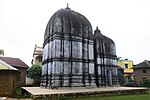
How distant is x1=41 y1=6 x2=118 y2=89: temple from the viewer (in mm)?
17625

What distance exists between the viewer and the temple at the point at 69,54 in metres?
17.6

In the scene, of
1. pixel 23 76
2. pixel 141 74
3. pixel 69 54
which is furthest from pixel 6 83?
pixel 141 74

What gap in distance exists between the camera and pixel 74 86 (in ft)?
57.5

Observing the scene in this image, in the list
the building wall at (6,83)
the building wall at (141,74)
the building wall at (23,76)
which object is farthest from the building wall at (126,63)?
the building wall at (6,83)

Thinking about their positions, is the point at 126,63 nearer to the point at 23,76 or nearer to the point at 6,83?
the point at 23,76

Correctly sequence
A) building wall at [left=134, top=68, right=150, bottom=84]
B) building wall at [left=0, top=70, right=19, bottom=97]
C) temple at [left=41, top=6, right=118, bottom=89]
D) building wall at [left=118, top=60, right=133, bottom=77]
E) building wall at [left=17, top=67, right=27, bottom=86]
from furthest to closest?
1. building wall at [left=118, top=60, right=133, bottom=77]
2. building wall at [left=134, top=68, right=150, bottom=84]
3. building wall at [left=17, top=67, right=27, bottom=86]
4. temple at [left=41, top=6, right=118, bottom=89]
5. building wall at [left=0, top=70, right=19, bottom=97]

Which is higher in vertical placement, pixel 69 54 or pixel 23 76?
pixel 69 54

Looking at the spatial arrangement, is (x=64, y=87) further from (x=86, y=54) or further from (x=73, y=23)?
(x=73, y=23)

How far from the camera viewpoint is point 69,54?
18422mm

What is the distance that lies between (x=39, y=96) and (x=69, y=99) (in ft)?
7.48

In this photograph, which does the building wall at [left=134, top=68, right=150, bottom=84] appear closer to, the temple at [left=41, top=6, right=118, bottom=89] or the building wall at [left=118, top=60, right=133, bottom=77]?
the building wall at [left=118, top=60, right=133, bottom=77]

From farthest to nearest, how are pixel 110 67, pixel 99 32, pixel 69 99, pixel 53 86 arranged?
pixel 99 32 < pixel 110 67 < pixel 53 86 < pixel 69 99

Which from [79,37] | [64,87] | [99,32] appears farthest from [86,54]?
[99,32]

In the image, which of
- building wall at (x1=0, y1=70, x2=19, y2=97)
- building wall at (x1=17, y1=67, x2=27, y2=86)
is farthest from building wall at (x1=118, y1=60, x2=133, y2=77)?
building wall at (x1=0, y1=70, x2=19, y2=97)
